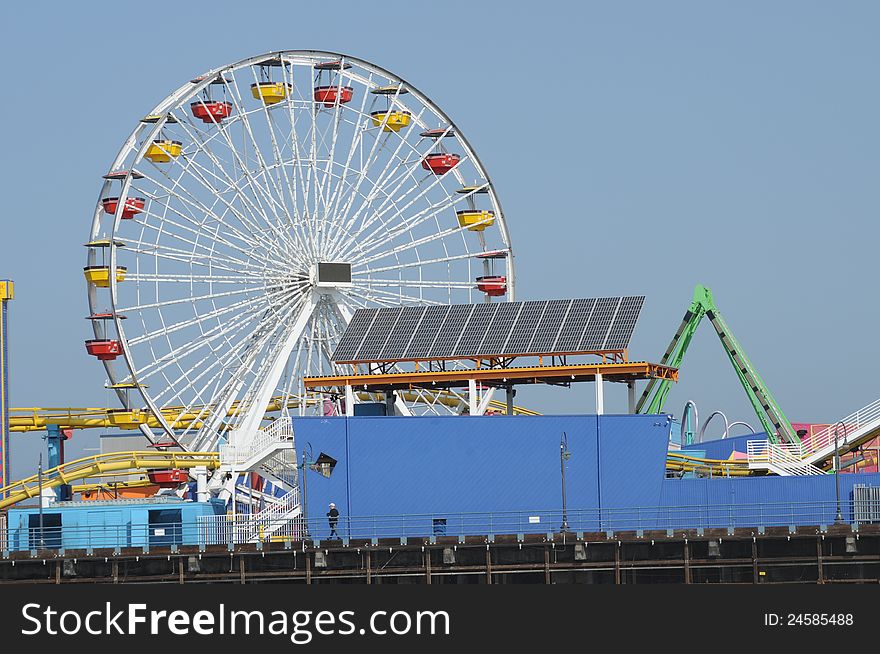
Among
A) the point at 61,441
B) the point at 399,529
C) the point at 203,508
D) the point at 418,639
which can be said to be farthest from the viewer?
the point at 61,441

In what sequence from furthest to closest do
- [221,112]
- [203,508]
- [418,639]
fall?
1. [221,112]
2. [203,508]
3. [418,639]

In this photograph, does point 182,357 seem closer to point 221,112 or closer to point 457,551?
point 221,112

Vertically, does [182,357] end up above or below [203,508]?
above

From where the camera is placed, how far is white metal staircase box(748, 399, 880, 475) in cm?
8619

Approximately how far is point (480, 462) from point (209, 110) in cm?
2385

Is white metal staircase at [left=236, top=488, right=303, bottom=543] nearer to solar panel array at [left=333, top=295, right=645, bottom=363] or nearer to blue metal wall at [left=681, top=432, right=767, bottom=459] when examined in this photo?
solar panel array at [left=333, top=295, right=645, bottom=363]

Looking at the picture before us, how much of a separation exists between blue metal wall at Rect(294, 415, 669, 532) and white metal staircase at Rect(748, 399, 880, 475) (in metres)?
8.42

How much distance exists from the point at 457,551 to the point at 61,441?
140 feet

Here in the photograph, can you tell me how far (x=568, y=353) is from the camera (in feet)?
273

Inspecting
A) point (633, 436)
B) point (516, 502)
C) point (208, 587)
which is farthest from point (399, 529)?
point (208, 587)

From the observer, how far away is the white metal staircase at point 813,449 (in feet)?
283

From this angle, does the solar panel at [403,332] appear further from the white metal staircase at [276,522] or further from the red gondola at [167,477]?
Result: the red gondola at [167,477]

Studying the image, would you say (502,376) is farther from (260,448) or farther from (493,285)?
(493,285)

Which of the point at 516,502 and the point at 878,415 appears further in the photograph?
the point at 878,415
